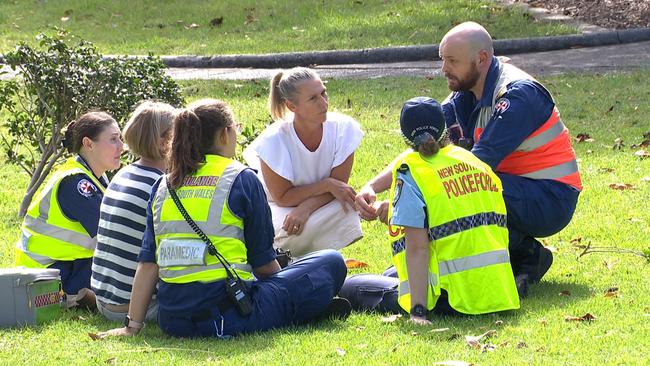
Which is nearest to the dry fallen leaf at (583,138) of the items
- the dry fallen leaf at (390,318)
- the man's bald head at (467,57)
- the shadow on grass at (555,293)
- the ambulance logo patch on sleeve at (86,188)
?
the man's bald head at (467,57)

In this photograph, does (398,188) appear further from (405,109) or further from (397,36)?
(397,36)

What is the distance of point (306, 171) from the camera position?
7121 millimetres

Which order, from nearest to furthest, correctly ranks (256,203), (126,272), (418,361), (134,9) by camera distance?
(418,361), (256,203), (126,272), (134,9)

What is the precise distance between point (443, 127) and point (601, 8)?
1117 cm

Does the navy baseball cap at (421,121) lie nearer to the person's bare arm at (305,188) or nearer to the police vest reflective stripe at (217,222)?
the police vest reflective stripe at (217,222)

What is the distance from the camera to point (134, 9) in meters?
18.0

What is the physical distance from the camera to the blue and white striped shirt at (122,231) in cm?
594

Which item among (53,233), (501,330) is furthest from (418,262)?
(53,233)

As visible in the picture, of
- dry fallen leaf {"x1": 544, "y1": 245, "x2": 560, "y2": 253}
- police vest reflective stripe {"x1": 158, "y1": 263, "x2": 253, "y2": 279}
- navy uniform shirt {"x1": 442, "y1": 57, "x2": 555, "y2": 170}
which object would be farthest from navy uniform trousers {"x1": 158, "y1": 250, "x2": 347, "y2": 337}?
Answer: dry fallen leaf {"x1": 544, "y1": 245, "x2": 560, "y2": 253}

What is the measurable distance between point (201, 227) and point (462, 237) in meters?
1.25

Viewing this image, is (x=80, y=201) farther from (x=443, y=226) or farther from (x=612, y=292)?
(x=612, y=292)

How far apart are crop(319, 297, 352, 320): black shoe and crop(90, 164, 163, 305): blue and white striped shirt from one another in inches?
40.7

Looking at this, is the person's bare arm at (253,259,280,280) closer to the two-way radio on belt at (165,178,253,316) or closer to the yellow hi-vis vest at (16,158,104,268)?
the two-way radio on belt at (165,178,253,316)

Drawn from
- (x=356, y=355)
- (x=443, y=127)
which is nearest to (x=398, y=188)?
(x=443, y=127)
